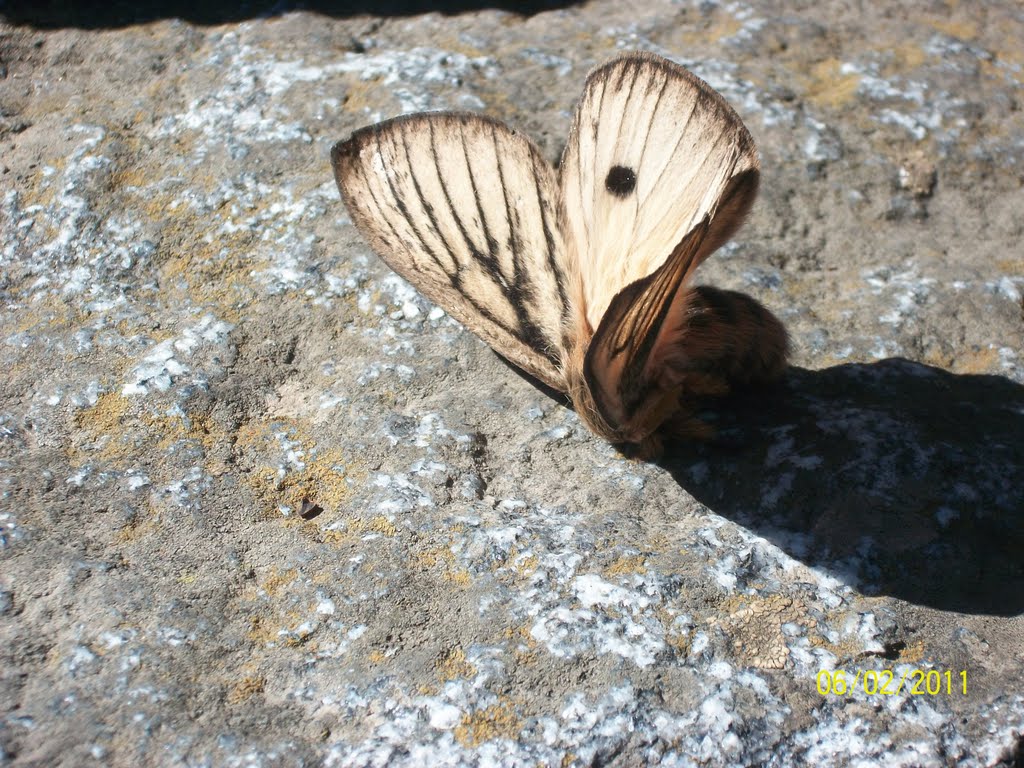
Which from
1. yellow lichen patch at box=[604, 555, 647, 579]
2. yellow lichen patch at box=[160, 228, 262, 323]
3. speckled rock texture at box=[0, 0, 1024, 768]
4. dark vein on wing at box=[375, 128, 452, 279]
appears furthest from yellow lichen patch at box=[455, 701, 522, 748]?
yellow lichen patch at box=[160, 228, 262, 323]

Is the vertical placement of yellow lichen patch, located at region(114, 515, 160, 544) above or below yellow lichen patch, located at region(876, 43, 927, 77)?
below

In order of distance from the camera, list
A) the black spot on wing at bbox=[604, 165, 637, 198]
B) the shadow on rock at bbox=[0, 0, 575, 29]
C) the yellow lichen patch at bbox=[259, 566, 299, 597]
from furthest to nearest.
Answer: the shadow on rock at bbox=[0, 0, 575, 29], the black spot on wing at bbox=[604, 165, 637, 198], the yellow lichen patch at bbox=[259, 566, 299, 597]

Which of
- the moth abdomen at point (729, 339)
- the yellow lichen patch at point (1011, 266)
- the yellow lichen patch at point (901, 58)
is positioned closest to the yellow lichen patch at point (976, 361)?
the yellow lichen patch at point (1011, 266)

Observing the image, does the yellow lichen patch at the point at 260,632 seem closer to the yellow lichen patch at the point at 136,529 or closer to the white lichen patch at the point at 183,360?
the yellow lichen patch at the point at 136,529

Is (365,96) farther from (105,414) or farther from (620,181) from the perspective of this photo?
(105,414)

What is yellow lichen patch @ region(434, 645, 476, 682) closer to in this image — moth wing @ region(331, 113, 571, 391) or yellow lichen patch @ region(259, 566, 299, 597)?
yellow lichen patch @ region(259, 566, 299, 597)

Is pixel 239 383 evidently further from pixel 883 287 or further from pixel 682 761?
pixel 883 287
